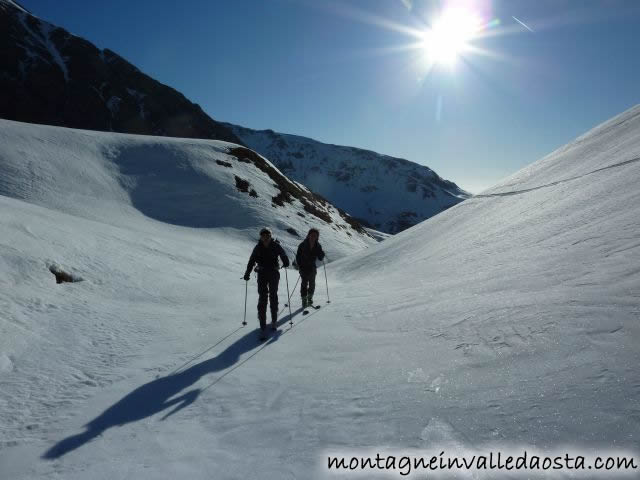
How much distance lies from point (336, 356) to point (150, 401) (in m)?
2.80

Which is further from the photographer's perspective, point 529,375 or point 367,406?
point 367,406

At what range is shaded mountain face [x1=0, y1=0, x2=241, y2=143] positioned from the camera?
9669 cm

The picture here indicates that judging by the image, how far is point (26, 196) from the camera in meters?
23.0

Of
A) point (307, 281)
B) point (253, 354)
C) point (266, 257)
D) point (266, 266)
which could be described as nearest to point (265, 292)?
point (266, 266)

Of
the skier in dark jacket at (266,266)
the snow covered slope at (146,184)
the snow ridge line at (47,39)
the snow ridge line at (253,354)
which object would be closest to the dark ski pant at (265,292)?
the skier in dark jacket at (266,266)

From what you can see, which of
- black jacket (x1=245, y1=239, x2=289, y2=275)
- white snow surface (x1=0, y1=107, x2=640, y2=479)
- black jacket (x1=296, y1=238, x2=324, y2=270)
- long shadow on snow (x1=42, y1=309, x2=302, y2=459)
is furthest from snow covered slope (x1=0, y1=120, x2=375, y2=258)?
long shadow on snow (x1=42, y1=309, x2=302, y2=459)

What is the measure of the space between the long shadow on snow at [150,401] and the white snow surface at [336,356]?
0.03 meters

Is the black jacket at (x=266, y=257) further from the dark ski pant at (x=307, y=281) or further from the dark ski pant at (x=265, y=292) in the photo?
the dark ski pant at (x=307, y=281)

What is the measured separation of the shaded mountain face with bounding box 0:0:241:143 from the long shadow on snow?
115084mm

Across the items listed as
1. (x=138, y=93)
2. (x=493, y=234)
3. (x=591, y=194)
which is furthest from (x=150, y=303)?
(x=138, y=93)

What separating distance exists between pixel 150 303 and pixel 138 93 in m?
133

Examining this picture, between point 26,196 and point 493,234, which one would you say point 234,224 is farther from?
point 493,234

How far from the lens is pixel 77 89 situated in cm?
10594

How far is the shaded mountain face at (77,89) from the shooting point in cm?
9669
